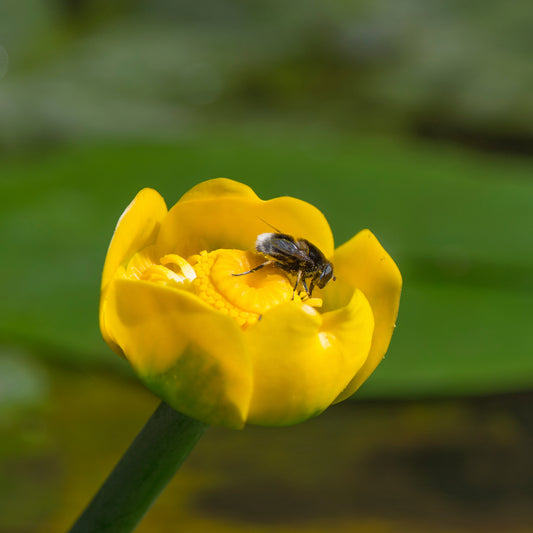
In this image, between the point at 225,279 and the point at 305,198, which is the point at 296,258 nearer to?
the point at 225,279

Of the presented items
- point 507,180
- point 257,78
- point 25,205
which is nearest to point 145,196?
point 25,205

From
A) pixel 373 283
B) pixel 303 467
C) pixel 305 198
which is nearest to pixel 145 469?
pixel 373 283

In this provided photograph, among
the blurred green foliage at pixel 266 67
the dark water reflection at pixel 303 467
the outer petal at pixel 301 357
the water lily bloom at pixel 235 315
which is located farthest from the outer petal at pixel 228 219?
the blurred green foliage at pixel 266 67

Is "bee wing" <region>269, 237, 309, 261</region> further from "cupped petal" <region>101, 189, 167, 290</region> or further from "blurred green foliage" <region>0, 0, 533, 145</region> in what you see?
"blurred green foliage" <region>0, 0, 533, 145</region>

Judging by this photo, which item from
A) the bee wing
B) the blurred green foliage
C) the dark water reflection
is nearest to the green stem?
the bee wing

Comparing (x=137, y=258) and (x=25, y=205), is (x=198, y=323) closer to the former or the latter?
(x=137, y=258)

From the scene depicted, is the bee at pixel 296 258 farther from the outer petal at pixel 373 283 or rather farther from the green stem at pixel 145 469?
the green stem at pixel 145 469
